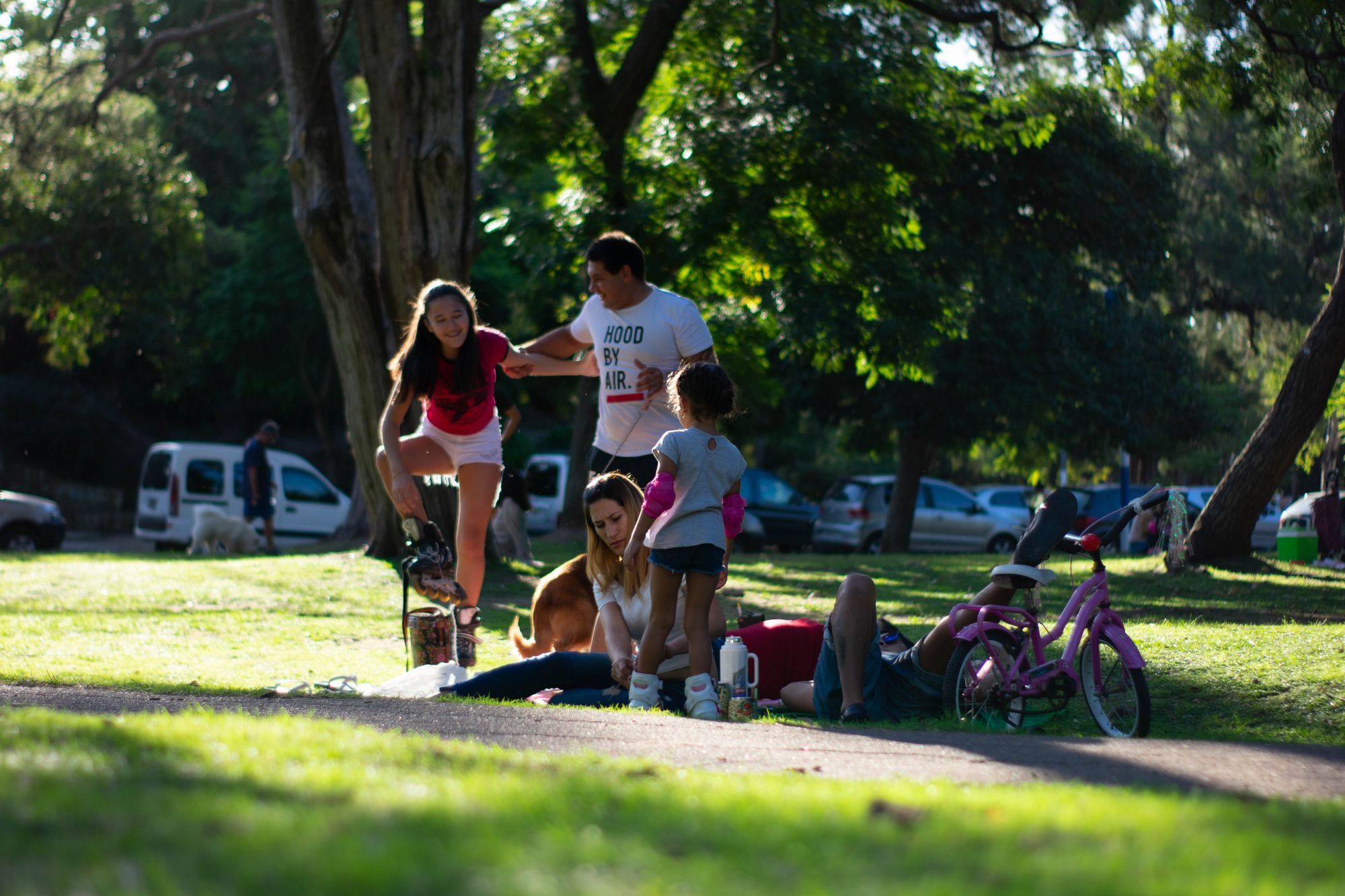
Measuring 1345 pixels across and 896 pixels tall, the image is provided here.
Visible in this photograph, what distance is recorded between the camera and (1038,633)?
6.64 meters

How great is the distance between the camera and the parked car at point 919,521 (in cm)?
2981

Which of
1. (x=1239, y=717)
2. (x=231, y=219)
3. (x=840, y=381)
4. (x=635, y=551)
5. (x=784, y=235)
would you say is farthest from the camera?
(x=231, y=219)

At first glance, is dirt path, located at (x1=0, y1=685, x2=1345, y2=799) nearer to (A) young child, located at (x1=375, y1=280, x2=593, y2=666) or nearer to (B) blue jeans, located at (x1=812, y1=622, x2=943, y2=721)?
(B) blue jeans, located at (x1=812, y1=622, x2=943, y2=721)

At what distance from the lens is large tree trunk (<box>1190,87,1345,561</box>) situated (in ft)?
47.7

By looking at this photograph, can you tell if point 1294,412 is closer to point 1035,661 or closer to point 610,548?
point 1035,661

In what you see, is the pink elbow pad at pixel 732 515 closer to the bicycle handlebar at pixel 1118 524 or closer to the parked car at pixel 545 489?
the bicycle handlebar at pixel 1118 524

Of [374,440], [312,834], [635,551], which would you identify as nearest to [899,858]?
[312,834]

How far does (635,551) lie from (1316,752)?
2.98 m

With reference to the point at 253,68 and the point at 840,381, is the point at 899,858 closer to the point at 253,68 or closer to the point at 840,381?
the point at 840,381

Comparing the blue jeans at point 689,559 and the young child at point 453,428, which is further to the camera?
the young child at point 453,428

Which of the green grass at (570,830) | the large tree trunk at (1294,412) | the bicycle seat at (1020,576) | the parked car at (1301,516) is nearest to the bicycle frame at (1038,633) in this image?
the bicycle seat at (1020,576)

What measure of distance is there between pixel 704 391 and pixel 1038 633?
195 centimetres

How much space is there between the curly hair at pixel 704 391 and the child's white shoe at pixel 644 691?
123 centimetres

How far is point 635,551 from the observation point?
6.59 metres
